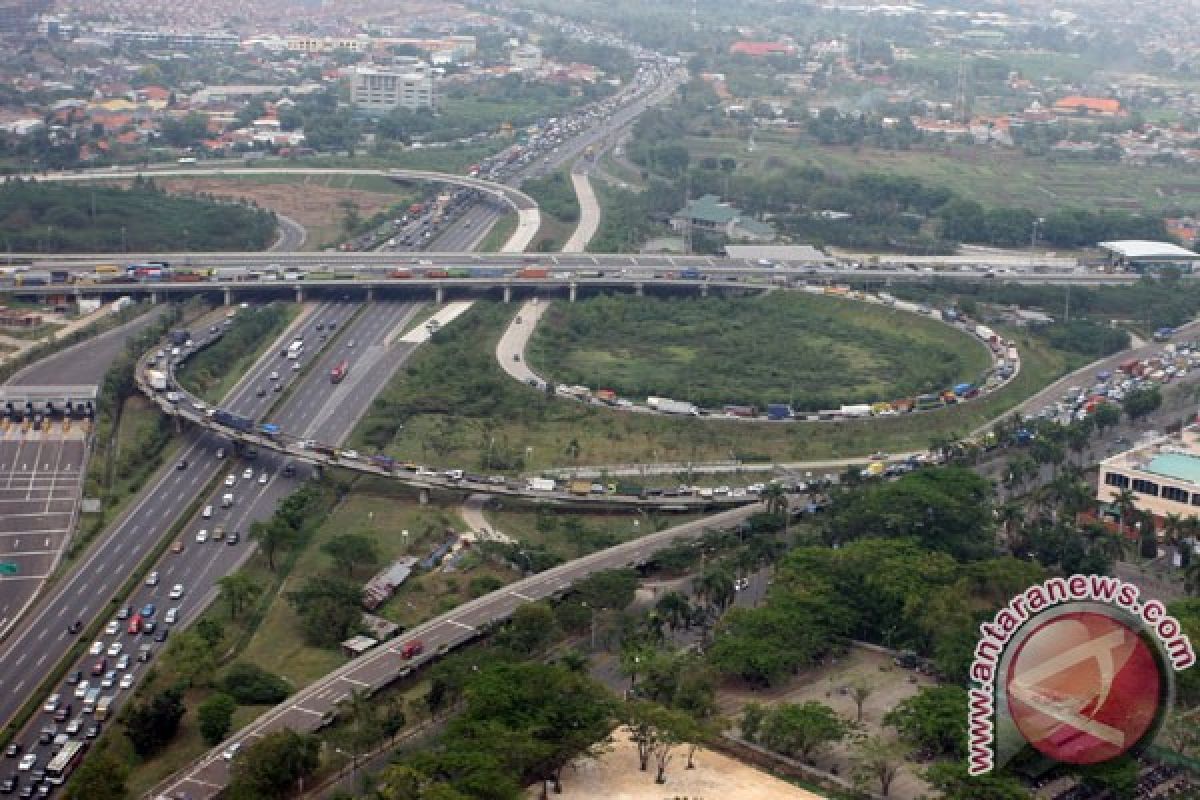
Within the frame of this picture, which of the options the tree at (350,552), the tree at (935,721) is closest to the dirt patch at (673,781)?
the tree at (935,721)

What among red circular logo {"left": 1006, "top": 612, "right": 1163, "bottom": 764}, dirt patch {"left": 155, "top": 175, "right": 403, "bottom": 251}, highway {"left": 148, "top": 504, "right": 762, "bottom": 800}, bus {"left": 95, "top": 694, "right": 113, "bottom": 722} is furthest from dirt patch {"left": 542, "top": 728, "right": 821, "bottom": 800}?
dirt patch {"left": 155, "top": 175, "right": 403, "bottom": 251}

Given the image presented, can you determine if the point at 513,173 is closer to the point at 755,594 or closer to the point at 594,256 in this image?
the point at 594,256

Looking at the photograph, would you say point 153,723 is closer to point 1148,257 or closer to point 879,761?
point 879,761

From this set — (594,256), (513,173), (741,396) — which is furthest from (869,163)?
(741,396)

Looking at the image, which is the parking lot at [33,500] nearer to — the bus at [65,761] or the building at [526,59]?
the bus at [65,761]

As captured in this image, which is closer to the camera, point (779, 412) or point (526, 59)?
point (779, 412)

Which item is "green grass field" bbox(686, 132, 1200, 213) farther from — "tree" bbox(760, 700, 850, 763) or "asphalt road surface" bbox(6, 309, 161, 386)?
"tree" bbox(760, 700, 850, 763)

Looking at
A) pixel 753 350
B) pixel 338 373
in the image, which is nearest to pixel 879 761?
pixel 338 373
